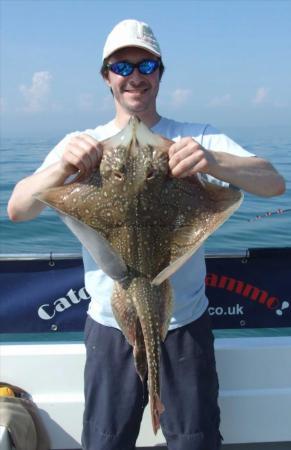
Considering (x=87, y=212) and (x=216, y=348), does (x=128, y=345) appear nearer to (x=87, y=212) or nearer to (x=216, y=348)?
(x=87, y=212)

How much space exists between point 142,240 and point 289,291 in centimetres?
178

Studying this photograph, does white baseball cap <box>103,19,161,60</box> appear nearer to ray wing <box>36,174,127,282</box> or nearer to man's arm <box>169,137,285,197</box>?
man's arm <box>169,137,285,197</box>

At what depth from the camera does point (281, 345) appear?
3.25 meters

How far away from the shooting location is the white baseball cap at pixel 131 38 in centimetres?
221

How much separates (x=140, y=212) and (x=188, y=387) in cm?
101

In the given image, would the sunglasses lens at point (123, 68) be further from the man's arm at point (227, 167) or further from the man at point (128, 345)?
the man's arm at point (227, 167)

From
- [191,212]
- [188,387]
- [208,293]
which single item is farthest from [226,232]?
[191,212]

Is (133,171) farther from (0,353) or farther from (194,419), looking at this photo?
(0,353)

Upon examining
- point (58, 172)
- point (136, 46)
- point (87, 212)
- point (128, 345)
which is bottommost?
point (128, 345)

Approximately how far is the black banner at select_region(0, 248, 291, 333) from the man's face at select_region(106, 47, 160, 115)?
4.10ft

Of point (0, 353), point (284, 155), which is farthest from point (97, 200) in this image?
point (284, 155)

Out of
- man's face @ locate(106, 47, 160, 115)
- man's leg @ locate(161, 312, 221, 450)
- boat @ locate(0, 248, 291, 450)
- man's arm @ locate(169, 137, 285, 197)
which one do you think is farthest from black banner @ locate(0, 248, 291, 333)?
man's face @ locate(106, 47, 160, 115)

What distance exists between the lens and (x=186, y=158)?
1.79 m

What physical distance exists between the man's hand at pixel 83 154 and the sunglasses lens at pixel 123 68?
56 cm
